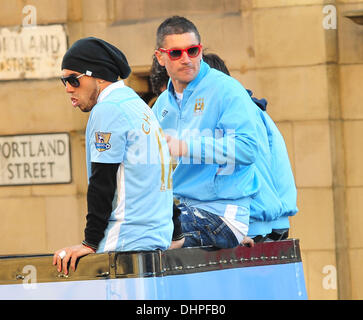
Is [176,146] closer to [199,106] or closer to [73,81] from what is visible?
[73,81]

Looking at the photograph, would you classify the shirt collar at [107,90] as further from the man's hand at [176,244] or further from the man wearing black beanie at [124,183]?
the man's hand at [176,244]

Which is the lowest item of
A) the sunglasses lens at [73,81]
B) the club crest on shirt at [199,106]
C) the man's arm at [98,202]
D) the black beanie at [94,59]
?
the man's arm at [98,202]

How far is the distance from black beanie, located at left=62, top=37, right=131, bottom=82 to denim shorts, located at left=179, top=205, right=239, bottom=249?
858 millimetres

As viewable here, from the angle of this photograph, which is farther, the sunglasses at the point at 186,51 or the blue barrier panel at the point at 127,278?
the sunglasses at the point at 186,51

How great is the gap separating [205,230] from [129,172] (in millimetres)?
764

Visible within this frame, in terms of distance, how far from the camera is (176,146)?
12.7ft

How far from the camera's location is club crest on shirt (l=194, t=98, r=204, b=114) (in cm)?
447

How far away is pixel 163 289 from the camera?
11.1 feet

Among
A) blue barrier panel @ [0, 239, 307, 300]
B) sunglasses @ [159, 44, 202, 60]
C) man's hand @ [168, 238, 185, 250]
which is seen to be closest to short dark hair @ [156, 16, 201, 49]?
sunglasses @ [159, 44, 202, 60]

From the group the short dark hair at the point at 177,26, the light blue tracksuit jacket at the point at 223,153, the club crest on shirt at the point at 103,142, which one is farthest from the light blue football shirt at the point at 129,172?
the short dark hair at the point at 177,26

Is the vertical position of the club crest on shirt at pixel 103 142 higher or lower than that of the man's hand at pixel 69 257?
higher

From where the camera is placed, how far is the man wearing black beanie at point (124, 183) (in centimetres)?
348
